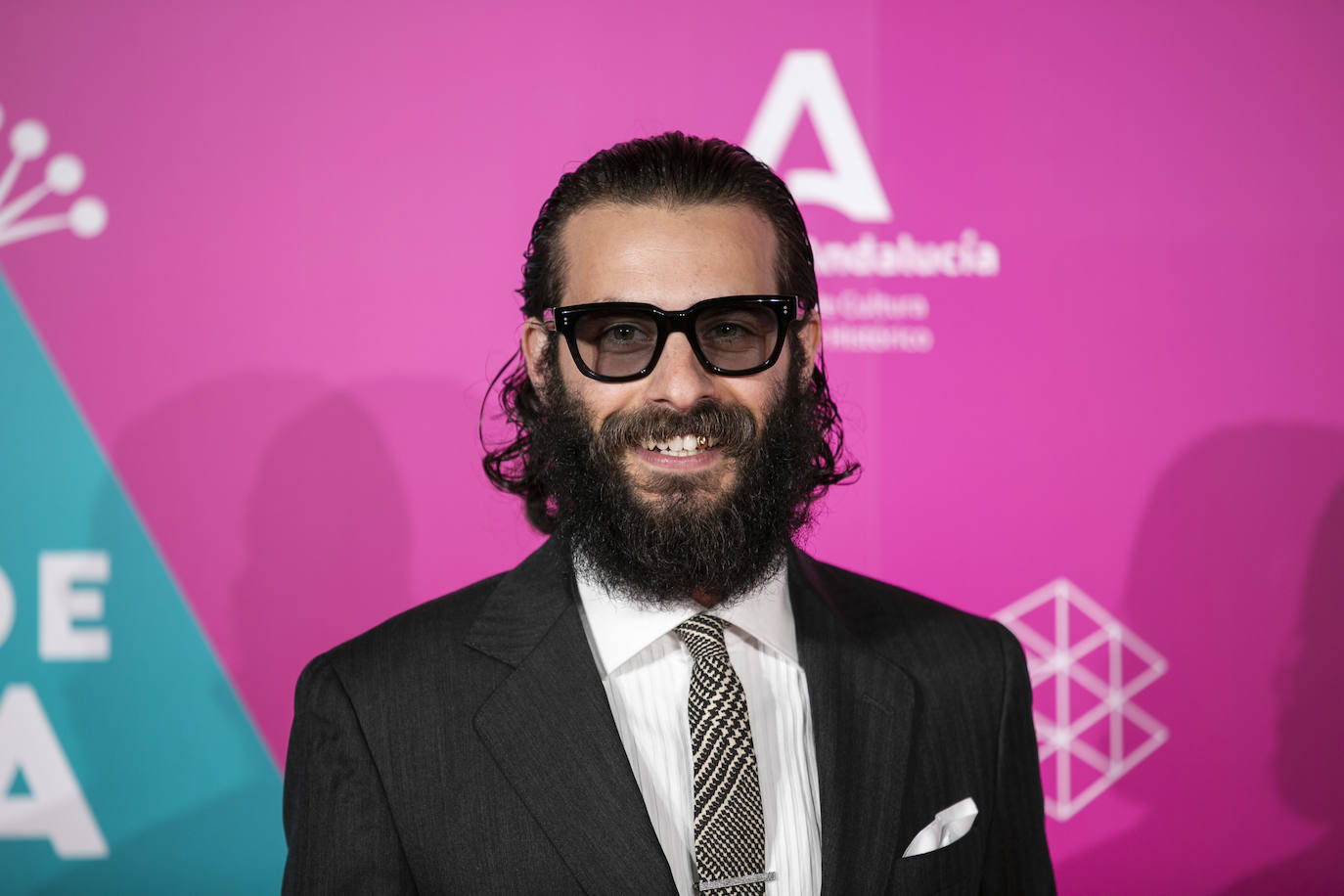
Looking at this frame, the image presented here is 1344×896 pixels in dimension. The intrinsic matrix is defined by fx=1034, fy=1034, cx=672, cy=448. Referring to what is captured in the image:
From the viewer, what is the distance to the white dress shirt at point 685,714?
130 cm

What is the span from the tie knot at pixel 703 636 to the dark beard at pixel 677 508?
0.04 m

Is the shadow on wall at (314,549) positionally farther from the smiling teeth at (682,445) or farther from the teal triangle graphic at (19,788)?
the smiling teeth at (682,445)

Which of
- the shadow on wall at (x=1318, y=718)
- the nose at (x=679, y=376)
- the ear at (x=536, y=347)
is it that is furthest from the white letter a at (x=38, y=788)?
the shadow on wall at (x=1318, y=718)

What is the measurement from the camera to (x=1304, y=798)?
8.64 ft

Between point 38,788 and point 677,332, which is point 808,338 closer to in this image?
point 677,332

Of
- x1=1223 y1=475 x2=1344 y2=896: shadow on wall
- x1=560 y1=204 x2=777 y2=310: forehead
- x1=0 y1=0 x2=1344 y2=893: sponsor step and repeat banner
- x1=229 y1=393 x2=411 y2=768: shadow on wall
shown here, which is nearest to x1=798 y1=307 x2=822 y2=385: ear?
x1=560 y1=204 x2=777 y2=310: forehead

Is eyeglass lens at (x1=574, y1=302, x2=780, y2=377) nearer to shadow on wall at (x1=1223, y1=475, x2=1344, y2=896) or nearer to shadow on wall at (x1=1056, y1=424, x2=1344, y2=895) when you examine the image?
shadow on wall at (x1=1056, y1=424, x2=1344, y2=895)

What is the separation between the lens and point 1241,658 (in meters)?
2.62

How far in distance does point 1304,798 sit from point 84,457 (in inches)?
128

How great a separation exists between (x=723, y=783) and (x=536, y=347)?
2.26 ft

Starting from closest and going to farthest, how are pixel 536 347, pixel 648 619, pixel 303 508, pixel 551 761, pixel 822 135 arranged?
1. pixel 551 761
2. pixel 648 619
3. pixel 536 347
4. pixel 822 135
5. pixel 303 508

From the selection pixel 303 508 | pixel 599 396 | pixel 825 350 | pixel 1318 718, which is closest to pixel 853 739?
pixel 599 396

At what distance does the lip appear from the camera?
4.50 ft

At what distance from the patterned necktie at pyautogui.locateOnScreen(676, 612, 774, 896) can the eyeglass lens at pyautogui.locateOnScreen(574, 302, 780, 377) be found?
374 mm
